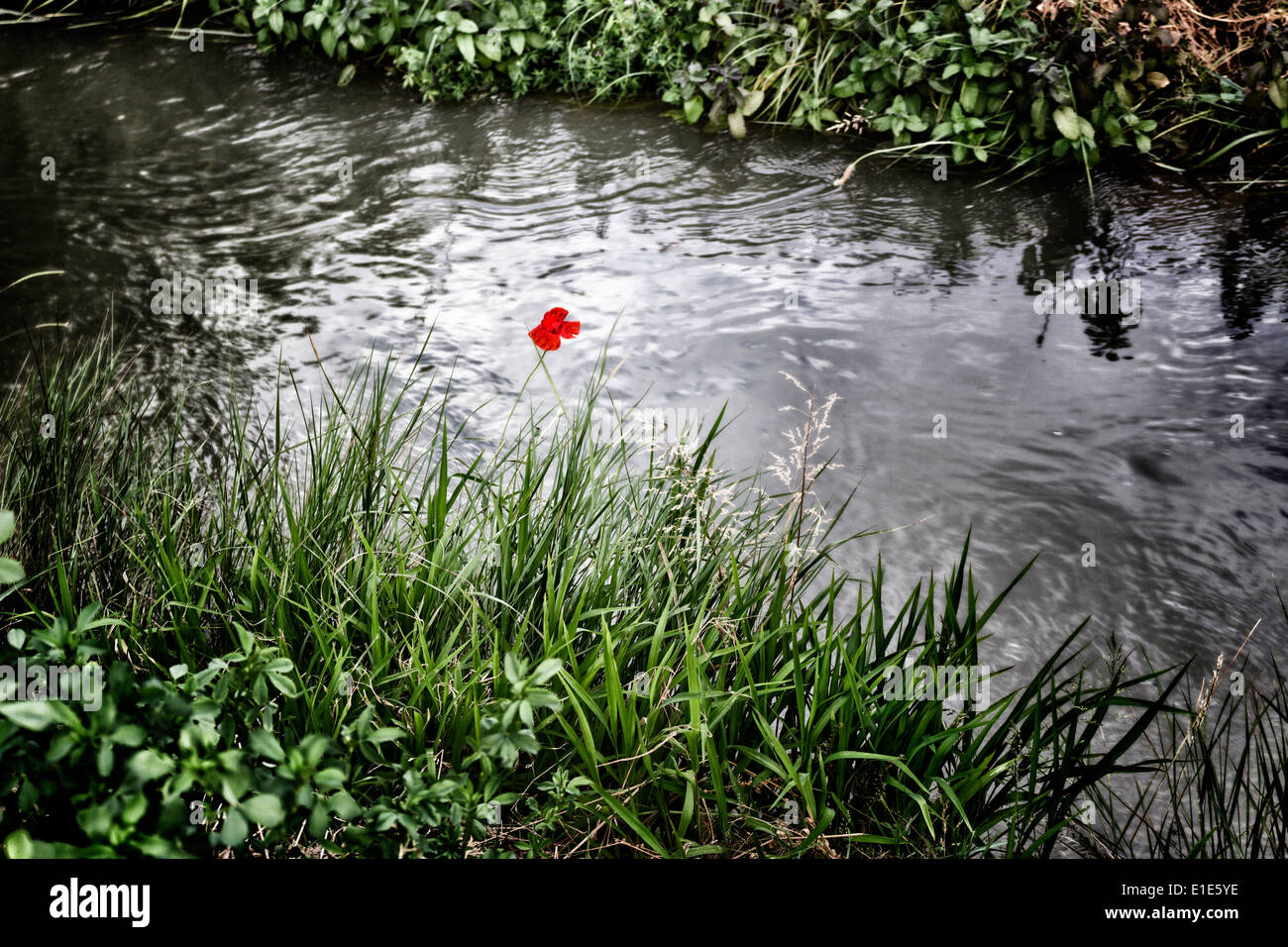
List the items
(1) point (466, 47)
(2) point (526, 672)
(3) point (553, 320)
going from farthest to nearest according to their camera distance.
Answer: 1. (1) point (466, 47)
2. (3) point (553, 320)
3. (2) point (526, 672)

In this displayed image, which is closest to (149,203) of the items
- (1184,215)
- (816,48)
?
(816,48)

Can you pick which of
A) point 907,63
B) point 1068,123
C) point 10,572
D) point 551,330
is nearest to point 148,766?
point 10,572

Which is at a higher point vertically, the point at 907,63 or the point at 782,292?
the point at 907,63

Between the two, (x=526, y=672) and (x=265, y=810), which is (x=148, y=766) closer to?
(x=265, y=810)

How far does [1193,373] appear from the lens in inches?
165

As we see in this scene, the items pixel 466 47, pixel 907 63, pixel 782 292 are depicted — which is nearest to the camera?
pixel 782 292

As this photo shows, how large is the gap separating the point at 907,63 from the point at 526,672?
18.7 feet

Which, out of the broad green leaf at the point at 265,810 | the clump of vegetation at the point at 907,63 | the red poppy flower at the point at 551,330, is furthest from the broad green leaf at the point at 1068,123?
the broad green leaf at the point at 265,810

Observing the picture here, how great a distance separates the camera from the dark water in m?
3.46

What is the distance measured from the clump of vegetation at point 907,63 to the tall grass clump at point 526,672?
14.5 feet

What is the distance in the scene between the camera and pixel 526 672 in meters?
1.66

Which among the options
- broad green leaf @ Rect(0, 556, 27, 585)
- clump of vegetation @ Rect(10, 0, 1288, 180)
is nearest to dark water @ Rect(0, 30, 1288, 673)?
clump of vegetation @ Rect(10, 0, 1288, 180)

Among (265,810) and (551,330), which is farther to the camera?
(551,330)
